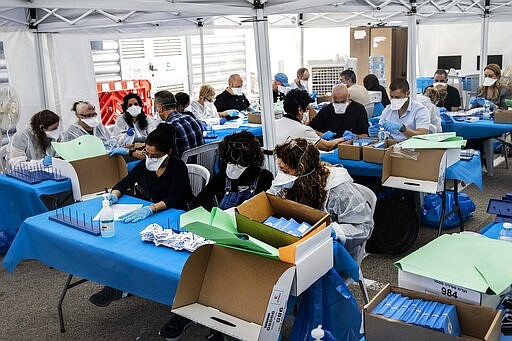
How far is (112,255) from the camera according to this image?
2.41 m

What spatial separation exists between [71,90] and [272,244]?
4.99m

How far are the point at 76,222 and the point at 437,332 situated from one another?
203 cm

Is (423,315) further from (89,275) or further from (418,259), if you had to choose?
(89,275)

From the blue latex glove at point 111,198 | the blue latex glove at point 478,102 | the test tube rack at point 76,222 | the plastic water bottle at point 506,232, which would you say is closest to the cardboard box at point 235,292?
the test tube rack at point 76,222

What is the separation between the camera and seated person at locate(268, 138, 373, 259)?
8.31 feet

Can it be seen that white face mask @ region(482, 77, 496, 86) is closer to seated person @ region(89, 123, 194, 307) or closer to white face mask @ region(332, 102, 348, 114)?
white face mask @ region(332, 102, 348, 114)

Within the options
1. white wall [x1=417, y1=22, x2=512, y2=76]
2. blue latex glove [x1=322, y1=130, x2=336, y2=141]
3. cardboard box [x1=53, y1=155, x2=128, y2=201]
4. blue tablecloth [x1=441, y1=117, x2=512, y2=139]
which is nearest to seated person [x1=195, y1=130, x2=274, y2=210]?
cardboard box [x1=53, y1=155, x2=128, y2=201]

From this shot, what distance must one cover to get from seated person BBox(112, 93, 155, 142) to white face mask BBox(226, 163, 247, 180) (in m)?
2.33

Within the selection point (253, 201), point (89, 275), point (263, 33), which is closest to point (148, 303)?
point (89, 275)

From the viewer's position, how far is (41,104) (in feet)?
19.7

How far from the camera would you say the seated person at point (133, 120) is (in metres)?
5.23

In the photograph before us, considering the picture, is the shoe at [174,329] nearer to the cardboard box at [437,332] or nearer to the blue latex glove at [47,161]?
the cardboard box at [437,332]

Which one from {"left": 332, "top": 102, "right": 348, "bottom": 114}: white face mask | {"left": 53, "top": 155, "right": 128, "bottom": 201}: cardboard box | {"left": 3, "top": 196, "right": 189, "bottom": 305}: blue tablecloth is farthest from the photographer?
{"left": 332, "top": 102, "right": 348, "bottom": 114}: white face mask

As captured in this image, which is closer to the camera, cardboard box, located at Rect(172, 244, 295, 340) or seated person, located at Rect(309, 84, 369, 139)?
cardboard box, located at Rect(172, 244, 295, 340)
